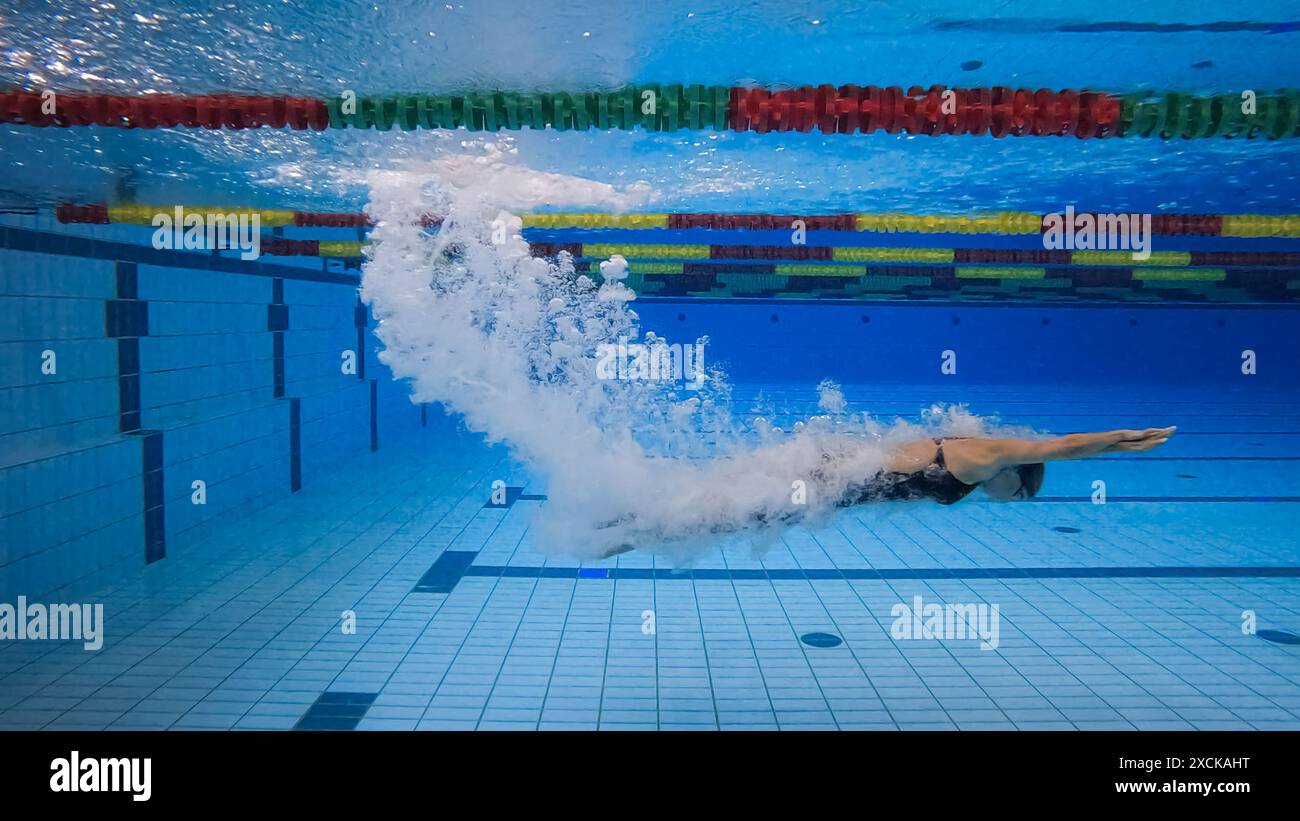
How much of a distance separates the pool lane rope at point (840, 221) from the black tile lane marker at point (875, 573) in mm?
2971

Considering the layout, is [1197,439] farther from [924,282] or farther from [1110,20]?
[1110,20]

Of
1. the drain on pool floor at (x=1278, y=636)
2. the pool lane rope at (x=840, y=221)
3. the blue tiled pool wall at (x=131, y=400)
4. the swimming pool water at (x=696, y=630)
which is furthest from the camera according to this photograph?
the pool lane rope at (x=840, y=221)

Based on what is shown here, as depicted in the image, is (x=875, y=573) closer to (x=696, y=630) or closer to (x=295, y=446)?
(x=696, y=630)

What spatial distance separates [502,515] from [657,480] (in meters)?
3.64

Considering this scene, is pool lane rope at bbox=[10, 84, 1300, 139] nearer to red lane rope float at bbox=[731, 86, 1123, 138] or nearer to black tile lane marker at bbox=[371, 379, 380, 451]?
red lane rope float at bbox=[731, 86, 1123, 138]

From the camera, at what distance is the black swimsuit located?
4141 mm

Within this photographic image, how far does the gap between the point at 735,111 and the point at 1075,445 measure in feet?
7.85

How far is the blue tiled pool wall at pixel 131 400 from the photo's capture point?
16.0 ft

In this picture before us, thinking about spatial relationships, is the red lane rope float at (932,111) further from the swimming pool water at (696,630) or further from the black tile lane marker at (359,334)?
the black tile lane marker at (359,334)

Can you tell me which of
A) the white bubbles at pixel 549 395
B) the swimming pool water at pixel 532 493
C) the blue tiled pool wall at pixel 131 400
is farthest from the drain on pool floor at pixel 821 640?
the blue tiled pool wall at pixel 131 400

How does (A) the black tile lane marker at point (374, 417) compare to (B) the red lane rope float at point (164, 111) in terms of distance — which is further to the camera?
(A) the black tile lane marker at point (374, 417)

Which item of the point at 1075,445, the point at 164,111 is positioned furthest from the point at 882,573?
the point at 164,111

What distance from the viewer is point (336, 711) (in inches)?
146

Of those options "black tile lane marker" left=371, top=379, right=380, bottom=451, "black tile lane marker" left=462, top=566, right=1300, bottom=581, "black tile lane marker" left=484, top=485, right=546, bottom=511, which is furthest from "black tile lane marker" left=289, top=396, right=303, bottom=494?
"black tile lane marker" left=462, top=566, right=1300, bottom=581
